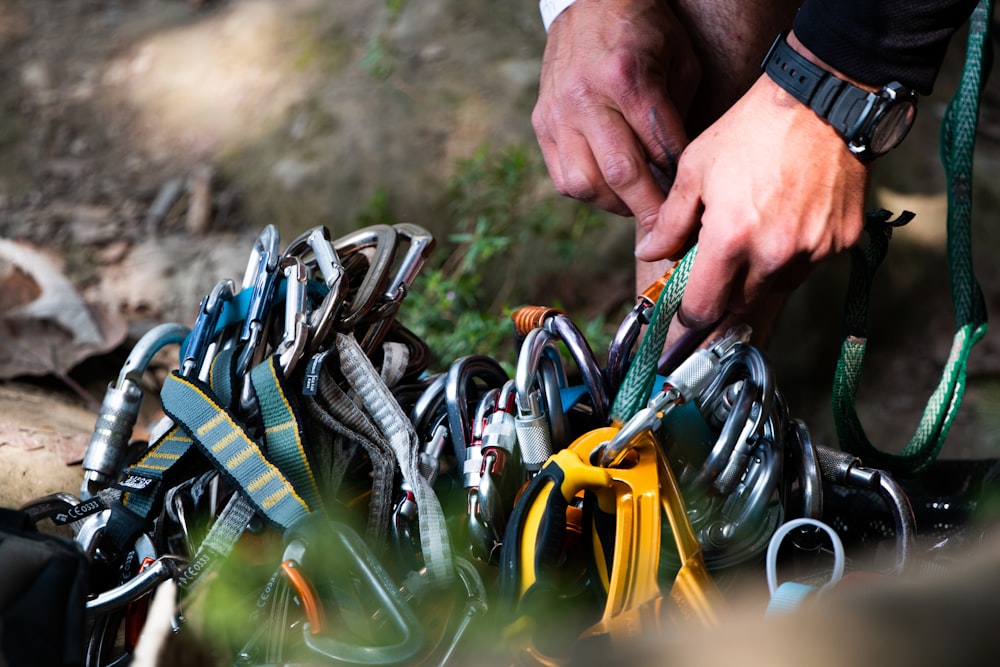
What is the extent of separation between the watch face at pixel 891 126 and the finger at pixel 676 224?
195mm

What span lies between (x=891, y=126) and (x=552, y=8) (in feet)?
1.93

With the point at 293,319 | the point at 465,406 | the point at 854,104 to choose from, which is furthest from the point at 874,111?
the point at 293,319

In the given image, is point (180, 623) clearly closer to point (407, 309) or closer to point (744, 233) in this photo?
point (744, 233)

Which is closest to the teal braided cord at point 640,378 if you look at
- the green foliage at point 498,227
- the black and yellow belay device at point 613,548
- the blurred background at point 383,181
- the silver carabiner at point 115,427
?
the black and yellow belay device at point 613,548

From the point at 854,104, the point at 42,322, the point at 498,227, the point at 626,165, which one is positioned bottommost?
the point at 498,227

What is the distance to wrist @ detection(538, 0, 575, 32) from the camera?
51.2 inches

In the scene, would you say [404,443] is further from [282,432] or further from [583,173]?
[583,173]

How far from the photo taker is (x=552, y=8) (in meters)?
1.33

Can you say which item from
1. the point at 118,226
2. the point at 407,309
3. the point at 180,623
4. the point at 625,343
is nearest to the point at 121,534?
the point at 180,623

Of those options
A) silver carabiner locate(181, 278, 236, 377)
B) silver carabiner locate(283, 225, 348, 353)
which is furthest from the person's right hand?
silver carabiner locate(181, 278, 236, 377)

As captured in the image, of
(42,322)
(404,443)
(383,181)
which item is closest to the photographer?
(404,443)

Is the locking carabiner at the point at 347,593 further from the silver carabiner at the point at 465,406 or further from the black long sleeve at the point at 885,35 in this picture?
the black long sleeve at the point at 885,35

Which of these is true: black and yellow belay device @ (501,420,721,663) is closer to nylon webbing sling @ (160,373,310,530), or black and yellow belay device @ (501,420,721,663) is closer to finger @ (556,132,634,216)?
nylon webbing sling @ (160,373,310,530)

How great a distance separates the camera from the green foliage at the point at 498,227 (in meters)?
2.35
